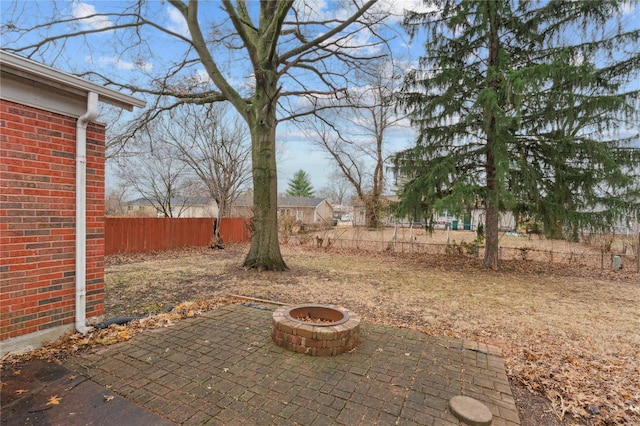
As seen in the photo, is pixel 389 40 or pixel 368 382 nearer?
pixel 368 382

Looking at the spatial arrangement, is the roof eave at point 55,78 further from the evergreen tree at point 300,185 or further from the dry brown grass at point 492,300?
the evergreen tree at point 300,185

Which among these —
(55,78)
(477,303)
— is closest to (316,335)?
(55,78)

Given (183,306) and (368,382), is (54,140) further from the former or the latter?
(368,382)

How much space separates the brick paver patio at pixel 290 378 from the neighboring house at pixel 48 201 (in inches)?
26.3

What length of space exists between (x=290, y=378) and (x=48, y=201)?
9.80 ft

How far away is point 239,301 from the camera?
532 centimetres

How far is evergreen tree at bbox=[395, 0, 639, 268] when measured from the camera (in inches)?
304

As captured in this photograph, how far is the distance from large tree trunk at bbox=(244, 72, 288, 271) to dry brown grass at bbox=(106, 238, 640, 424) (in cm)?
52

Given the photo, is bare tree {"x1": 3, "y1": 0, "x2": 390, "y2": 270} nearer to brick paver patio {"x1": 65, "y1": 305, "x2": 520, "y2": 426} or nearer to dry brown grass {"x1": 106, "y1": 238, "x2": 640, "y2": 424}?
dry brown grass {"x1": 106, "y1": 238, "x2": 640, "y2": 424}

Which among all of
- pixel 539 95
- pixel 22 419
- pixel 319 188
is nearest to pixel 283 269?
pixel 22 419

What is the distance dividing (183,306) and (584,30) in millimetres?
11467

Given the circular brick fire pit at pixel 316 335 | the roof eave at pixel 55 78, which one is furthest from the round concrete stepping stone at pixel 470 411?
the roof eave at pixel 55 78

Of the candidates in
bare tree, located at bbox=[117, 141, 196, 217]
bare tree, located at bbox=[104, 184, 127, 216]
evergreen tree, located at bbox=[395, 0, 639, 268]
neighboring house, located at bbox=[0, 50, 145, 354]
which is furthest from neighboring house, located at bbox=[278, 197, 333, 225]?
neighboring house, located at bbox=[0, 50, 145, 354]

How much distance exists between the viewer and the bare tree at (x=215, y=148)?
13703 mm
